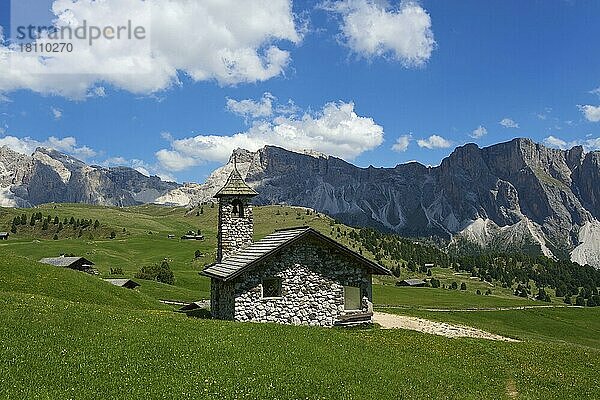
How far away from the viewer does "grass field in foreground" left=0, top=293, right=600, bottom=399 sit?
18297 mm

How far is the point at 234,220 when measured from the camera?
40.9 meters

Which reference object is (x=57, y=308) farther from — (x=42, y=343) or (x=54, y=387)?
(x=54, y=387)

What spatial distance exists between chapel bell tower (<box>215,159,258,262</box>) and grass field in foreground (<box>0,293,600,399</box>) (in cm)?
1155

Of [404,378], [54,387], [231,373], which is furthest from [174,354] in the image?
[404,378]

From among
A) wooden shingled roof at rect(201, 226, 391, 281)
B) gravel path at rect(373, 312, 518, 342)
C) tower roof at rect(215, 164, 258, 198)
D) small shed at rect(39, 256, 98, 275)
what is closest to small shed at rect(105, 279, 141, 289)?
small shed at rect(39, 256, 98, 275)

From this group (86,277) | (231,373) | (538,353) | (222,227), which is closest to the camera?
(231,373)

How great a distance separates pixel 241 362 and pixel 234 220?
2039 cm

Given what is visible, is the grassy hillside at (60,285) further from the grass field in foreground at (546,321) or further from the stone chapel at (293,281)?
the grass field in foreground at (546,321)

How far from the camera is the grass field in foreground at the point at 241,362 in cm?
1830

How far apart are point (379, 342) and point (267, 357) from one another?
808 centimetres

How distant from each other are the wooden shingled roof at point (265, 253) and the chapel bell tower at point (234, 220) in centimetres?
224

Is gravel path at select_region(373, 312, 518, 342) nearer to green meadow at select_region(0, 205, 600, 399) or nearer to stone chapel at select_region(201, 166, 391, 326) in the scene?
stone chapel at select_region(201, 166, 391, 326)

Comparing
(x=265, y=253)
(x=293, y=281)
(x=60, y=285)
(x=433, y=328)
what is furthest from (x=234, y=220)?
(x=433, y=328)

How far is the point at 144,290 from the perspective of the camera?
265ft
